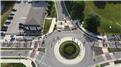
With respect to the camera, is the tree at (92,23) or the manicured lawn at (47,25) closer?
the tree at (92,23)

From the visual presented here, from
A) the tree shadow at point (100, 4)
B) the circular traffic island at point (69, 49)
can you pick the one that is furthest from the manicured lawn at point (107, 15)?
the circular traffic island at point (69, 49)

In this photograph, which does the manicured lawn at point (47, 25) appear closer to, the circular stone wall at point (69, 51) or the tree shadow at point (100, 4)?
the circular stone wall at point (69, 51)

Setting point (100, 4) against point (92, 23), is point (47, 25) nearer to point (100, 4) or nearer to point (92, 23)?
point (92, 23)

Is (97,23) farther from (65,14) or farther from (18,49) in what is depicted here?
(18,49)

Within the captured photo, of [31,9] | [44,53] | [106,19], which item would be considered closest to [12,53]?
[44,53]

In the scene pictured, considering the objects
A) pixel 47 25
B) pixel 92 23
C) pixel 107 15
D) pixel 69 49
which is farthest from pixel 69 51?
pixel 107 15

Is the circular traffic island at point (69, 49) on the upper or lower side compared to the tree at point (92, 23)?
lower
